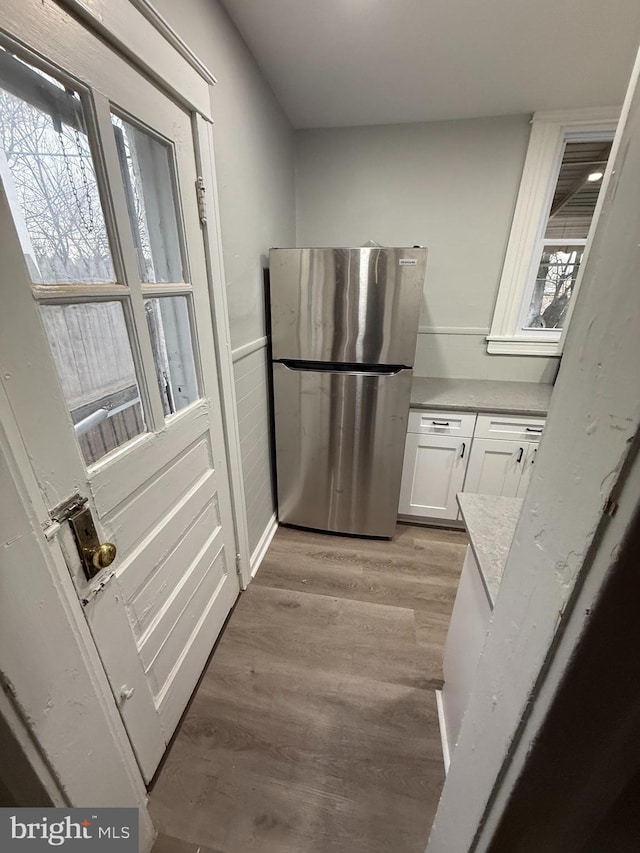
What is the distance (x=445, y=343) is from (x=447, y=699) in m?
1.99

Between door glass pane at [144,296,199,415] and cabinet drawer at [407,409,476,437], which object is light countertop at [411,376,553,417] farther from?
door glass pane at [144,296,199,415]

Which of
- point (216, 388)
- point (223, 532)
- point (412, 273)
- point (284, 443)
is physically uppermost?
point (412, 273)

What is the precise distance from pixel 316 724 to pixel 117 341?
1.43 metres

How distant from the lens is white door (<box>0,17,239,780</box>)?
0.59m

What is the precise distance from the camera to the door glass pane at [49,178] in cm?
59

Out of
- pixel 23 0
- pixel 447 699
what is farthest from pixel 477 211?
pixel 447 699

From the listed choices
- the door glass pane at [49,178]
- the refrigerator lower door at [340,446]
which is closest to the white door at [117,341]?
the door glass pane at [49,178]

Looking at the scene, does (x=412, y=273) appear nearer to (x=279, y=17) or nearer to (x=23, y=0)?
(x=279, y=17)

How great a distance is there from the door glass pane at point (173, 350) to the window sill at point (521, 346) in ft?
6.53

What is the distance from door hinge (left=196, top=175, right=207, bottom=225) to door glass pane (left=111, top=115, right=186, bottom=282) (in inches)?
3.7

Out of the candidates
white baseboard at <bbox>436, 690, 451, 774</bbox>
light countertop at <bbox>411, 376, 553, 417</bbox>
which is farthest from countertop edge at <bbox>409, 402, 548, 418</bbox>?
white baseboard at <bbox>436, 690, 451, 774</bbox>

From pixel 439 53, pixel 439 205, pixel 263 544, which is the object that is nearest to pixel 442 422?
pixel 263 544

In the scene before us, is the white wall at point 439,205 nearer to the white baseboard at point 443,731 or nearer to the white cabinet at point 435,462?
the white cabinet at point 435,462

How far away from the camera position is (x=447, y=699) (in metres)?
1.18
